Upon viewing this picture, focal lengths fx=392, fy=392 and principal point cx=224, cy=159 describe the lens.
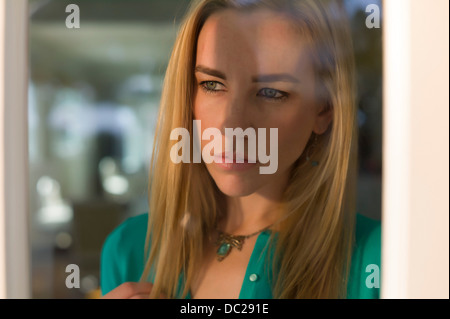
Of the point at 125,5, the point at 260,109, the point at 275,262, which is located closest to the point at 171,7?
the point at 125,5

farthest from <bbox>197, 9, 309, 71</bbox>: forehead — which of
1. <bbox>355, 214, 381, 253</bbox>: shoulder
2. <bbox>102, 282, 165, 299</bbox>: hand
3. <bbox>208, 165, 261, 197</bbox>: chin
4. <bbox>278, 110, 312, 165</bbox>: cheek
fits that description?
<bbox>102, 282, 165, 299</bbox>: hand

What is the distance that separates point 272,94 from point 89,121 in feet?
1.20

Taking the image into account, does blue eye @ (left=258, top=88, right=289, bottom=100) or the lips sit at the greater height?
blue eye @ (left=258, top=88, right=289, bottom=100)

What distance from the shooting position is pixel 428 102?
2.10 ft

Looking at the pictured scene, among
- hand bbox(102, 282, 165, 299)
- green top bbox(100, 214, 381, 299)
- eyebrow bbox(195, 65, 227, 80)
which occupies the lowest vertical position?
hand bbox(102, 282, 165, 299)

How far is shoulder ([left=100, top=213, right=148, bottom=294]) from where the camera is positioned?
814 millimetres

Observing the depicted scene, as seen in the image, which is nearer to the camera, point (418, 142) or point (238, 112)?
point (418, 142)

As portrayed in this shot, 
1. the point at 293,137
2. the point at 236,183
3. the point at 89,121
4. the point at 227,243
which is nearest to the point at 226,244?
the point at 227,243

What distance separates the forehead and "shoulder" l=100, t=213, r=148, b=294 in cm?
37

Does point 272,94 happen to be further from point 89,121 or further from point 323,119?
point 89,121

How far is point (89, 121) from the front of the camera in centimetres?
78

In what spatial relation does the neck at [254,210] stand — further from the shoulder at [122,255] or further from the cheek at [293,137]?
the shoulder at [122,255]

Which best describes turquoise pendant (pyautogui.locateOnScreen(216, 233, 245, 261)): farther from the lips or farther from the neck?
the lips
